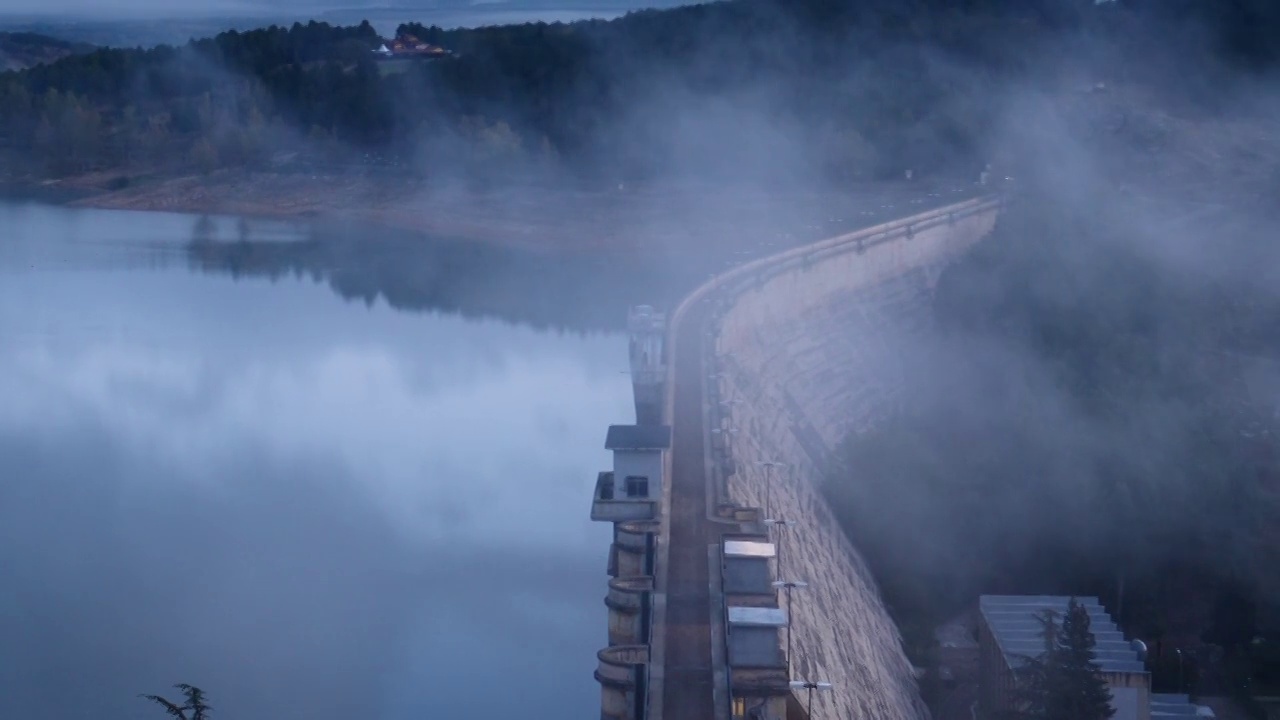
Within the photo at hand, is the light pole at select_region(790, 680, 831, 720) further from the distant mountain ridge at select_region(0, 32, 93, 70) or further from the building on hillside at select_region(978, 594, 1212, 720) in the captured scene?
the distant mountain ridge at select_region(0, 32, 93, 70)

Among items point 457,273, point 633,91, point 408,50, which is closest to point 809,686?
point 457,273

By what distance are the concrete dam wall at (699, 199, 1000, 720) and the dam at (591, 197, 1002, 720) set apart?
1 cm

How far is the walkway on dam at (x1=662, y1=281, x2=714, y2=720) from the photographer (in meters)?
3.14

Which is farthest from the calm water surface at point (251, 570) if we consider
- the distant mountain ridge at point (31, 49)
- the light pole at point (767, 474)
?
the distant mountain ridge at point (31, 49)

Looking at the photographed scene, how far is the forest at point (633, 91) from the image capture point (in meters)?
15.8

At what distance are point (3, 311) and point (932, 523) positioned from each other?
27.2ft

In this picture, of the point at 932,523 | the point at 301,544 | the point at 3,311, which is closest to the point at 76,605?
the point at 301,544

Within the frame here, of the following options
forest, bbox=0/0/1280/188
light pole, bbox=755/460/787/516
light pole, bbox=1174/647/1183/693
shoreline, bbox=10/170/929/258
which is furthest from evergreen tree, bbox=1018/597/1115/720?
forest, bbox=0/0/1280/188

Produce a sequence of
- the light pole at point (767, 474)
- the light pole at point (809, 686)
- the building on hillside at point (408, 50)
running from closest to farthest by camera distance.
→ the light pole at point (809, 686)
the light pole at point (767, 474)
the building on hillside at point (408, 50)

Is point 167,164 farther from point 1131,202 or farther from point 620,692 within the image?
point 620,692

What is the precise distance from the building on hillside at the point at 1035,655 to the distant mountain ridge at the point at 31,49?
21978 millimetres

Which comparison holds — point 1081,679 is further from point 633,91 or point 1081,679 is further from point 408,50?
point 408,50

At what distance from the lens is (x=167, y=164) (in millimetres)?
18359

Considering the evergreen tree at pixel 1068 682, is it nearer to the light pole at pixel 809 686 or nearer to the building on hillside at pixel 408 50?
the light pole at pixel 809 686
